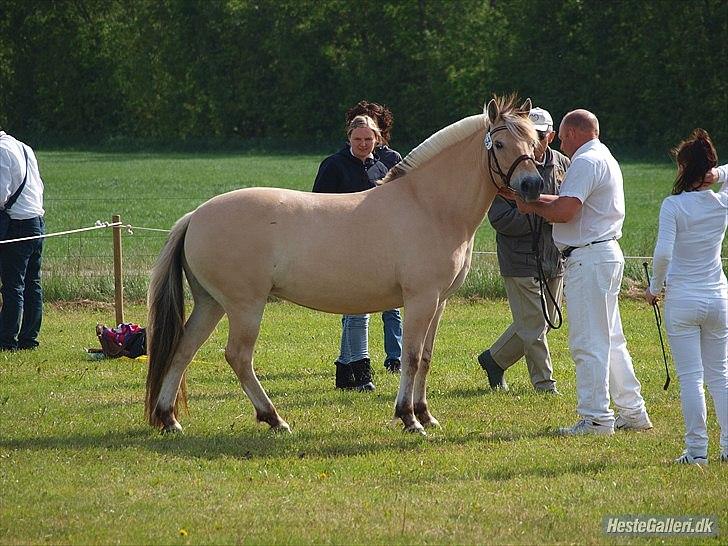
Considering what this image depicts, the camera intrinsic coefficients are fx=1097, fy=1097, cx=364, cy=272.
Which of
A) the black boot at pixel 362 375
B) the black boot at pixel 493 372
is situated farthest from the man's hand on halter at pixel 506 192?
the black boot at pixel 362 375

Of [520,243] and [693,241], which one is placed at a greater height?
[693,241]

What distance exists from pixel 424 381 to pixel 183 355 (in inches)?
71.4

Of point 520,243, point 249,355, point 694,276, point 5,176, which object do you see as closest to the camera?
point 694,276

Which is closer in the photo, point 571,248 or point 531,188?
point 531,188

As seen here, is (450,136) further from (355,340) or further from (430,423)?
(355,340)

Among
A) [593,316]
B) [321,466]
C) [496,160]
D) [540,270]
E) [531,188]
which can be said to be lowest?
[321,466]

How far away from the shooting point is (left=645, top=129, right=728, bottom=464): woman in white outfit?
6.76 metres

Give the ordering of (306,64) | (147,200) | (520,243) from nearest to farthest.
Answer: (520,243), (147,200), (306,64)

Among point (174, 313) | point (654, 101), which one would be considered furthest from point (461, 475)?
point (654, 101)

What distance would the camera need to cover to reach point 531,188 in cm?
745

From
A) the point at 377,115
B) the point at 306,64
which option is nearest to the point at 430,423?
the point at 377,115

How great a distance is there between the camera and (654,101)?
49.0 meters

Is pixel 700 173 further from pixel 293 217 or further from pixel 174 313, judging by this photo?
pixel 174 313

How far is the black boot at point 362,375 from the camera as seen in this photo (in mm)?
9758
